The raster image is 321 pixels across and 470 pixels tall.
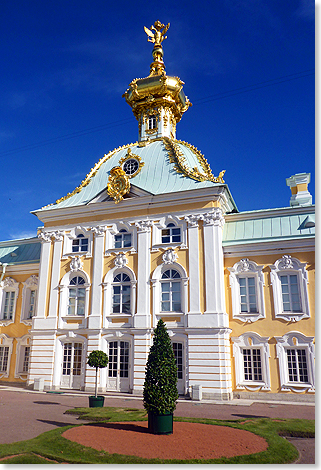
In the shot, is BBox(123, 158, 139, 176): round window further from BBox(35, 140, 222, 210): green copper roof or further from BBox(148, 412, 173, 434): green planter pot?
BBox(148, 412, 173, 434): green planter pot

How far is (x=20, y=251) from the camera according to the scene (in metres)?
30.5

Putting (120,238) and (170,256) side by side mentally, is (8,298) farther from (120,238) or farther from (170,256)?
(170,256)

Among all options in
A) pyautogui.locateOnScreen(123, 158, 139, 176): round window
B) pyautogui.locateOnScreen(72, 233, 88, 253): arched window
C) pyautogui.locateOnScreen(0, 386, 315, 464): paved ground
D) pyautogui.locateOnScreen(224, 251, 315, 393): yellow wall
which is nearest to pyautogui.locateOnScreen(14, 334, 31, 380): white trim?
pyautogui.locateOnScreen(0, 386, 315, 464): paved ground

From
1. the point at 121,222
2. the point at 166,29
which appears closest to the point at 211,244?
the point at 121,222

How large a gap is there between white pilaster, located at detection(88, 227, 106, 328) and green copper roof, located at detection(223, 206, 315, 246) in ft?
24.8

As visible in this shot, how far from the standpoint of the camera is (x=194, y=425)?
12.0m

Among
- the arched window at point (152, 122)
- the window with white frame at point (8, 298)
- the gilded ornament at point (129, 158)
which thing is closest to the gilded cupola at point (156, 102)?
the arched window at point (152, 122)

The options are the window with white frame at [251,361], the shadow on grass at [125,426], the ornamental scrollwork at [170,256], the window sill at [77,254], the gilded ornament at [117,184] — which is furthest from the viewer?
the window sill at [77,254]

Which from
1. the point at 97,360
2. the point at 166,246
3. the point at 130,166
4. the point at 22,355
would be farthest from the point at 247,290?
the point at 22,355

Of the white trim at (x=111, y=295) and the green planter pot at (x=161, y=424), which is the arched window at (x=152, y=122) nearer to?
the white trim at (x=111, y=295)

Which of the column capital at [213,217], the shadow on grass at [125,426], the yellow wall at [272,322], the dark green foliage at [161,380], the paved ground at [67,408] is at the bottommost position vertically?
the paved ground at [67,408]

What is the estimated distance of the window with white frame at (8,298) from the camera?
27.9 meters

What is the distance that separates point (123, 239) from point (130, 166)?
212 inches

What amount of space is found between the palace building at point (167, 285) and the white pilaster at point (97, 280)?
0.21 feet
